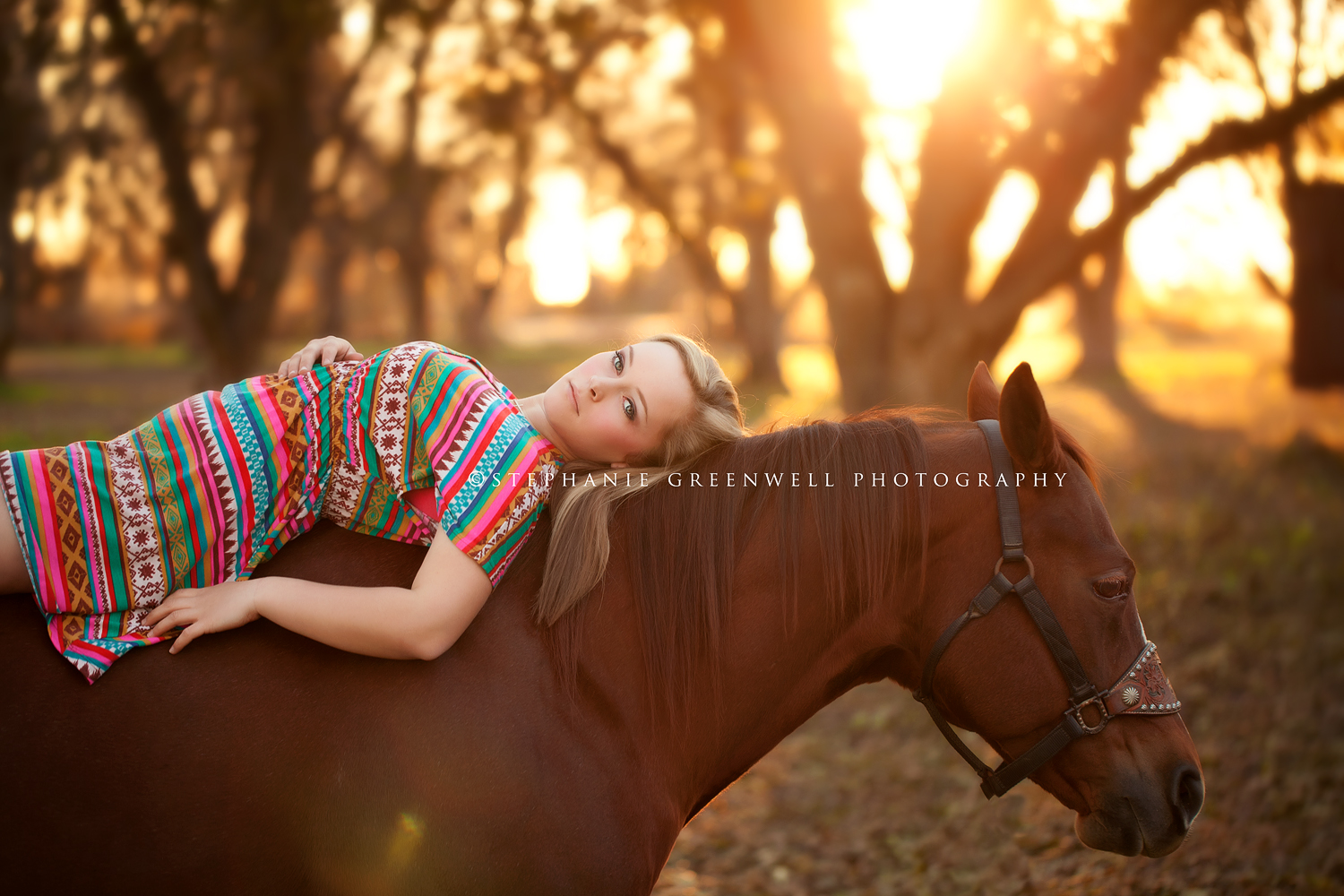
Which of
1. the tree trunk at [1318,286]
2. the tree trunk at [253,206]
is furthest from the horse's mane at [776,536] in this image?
the tree trunk at [1318,286]

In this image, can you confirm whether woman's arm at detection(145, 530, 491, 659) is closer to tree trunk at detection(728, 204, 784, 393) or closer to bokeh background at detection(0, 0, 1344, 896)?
bokeh background at detection(0, 0, 1344, 896)

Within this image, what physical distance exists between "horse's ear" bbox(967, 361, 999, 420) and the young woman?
1.96 feet

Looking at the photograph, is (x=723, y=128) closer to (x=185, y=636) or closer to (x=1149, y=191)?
(x=1149, y=191)

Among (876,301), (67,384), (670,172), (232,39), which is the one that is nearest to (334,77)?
(232,39)

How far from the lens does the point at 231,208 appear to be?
1006 inches

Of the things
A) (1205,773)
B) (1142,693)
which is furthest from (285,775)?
(1205,773)

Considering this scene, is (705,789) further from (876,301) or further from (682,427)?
(876,301)

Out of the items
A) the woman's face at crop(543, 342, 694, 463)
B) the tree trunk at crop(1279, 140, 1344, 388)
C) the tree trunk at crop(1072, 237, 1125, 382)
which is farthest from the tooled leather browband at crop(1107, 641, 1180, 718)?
the tree trunk at crop(1072, 237, 1125, 382)

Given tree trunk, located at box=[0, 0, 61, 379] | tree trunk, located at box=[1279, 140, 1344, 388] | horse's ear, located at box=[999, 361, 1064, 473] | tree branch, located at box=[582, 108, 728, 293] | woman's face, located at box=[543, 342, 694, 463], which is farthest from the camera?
tree branch, located at box=[582, 108, 728, 293]

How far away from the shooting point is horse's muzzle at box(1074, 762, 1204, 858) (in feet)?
6.39

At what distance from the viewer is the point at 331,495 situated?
6.76 feet

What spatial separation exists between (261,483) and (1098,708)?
1.90 metres

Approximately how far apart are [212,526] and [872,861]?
131 inches

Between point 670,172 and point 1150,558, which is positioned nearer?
point 1150,558
